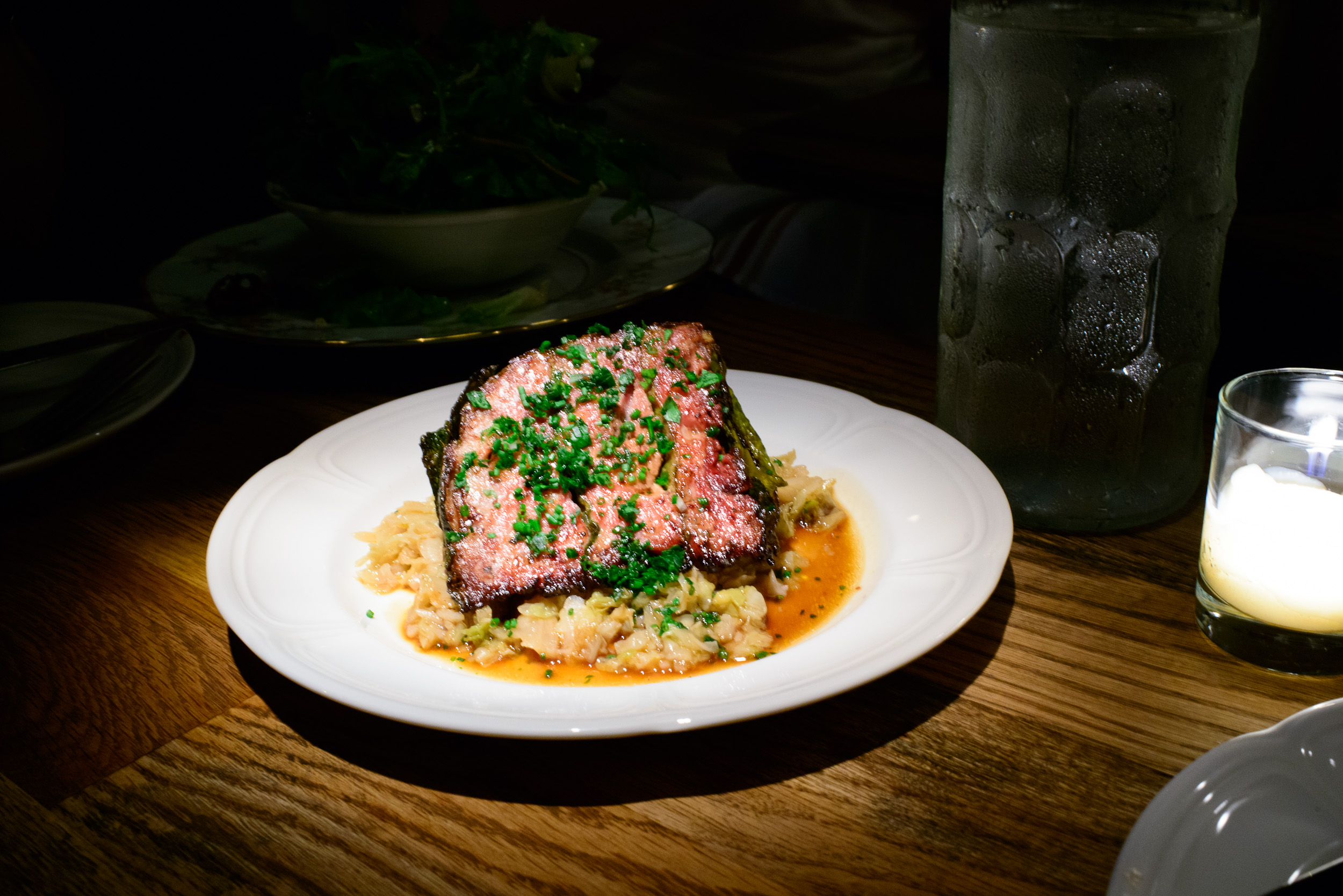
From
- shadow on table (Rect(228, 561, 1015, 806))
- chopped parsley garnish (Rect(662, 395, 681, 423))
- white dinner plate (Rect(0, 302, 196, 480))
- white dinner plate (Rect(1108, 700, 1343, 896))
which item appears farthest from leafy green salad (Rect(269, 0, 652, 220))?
white dinner plate (Rect(1108, 700, 1343, 896))

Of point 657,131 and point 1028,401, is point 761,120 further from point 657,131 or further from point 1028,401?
point 1028,401

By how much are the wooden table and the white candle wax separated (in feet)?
0.30

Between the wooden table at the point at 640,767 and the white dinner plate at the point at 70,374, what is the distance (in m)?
0.35

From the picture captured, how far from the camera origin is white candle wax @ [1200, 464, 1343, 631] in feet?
3.88

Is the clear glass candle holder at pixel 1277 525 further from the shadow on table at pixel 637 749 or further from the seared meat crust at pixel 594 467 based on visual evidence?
the seared meat crust at pixel 594 467

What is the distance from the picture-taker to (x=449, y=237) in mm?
2529

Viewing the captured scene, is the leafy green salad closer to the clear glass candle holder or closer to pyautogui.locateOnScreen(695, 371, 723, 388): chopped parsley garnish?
pyautogui.locateOnScreen(695, 371, 723, 388): chopped parsley garnish

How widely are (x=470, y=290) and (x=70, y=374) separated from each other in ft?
3.19

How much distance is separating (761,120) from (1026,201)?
13.0 ft

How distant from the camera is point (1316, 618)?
1210 mm

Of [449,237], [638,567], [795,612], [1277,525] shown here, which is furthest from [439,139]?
[1277,525]

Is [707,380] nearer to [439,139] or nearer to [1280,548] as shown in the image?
[1280,548]

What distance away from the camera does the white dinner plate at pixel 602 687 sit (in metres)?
1.10

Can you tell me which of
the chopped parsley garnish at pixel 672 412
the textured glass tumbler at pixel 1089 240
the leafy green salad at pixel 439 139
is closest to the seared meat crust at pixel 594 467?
the chopped parsley garnish at pixel 672 412
